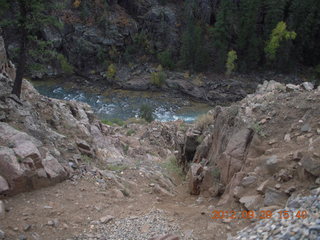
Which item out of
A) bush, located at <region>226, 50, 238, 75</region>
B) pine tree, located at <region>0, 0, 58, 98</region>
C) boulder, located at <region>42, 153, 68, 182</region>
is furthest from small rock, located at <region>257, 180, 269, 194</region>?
bush, located at <region>226, 50, 238, 75</region>

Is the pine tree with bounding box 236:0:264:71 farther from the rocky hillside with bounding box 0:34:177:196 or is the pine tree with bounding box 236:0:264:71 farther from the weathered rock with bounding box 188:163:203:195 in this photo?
the weathered rock with bounding box 188:163:203:195

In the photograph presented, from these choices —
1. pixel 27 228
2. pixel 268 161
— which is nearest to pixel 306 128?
pixel 268 161

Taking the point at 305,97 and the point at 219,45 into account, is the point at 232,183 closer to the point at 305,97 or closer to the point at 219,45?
the point at 305,97

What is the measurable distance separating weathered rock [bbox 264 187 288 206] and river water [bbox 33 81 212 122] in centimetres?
3017

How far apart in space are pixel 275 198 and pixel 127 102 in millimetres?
35634

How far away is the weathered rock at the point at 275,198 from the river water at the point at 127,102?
30.2 m

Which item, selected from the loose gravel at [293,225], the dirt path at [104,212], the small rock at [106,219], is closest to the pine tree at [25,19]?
the dirt path at [104,212]

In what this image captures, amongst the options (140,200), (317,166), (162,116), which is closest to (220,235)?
(317,166)

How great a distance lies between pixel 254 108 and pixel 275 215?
14.2 ft

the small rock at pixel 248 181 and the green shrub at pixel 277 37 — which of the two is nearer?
the small rock at pixel 248 181

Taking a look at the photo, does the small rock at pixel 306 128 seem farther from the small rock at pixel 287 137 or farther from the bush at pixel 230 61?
the bush at pixel 230 61

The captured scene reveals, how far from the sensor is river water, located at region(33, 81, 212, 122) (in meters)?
37.4

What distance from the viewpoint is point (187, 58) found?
4769 centimetres
